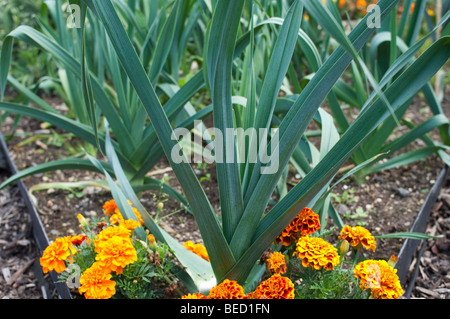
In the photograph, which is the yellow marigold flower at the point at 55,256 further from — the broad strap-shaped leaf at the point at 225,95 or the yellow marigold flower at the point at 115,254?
the broad strap-shaped leaf at the point at 225,95

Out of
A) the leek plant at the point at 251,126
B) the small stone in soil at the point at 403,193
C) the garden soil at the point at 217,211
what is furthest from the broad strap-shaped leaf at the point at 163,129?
the small stone in soil at the point at 403,193

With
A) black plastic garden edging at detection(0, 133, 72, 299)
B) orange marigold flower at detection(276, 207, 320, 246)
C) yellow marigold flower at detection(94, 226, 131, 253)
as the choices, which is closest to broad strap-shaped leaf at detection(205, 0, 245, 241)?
orange marigold flower at detection(276, 207, 320, 246)

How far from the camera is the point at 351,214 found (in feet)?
6.15

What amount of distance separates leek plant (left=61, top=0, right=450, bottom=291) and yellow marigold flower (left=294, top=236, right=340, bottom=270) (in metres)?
0.08

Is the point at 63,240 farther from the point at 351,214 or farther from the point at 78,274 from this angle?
the point at 351,214

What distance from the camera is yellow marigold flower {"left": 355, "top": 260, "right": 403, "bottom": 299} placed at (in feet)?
3.72

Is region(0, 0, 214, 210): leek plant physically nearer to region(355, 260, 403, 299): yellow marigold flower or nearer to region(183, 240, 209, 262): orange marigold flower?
region(183, 240, 209, 262): orange marigold flower

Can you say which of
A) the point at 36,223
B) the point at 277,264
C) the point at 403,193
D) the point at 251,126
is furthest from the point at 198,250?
the point at 403,193

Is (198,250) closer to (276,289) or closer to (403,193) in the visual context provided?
(276,289)

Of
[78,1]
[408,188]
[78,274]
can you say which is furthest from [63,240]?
[408,188]

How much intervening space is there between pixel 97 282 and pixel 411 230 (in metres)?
1.12

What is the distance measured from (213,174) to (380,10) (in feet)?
4.10

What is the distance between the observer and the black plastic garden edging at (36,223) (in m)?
1.48
